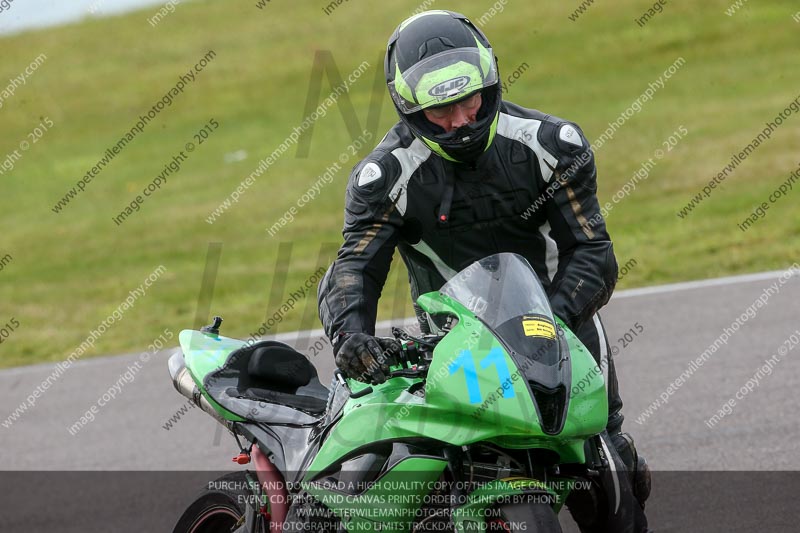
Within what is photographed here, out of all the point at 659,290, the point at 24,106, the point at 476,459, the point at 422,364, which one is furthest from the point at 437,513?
the point at 24,106

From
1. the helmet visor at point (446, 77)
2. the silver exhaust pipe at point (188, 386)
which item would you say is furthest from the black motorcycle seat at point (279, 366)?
the helmet visor at point (446, 77)

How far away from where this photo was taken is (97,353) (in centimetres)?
1050

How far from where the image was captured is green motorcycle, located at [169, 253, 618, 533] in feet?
10.8

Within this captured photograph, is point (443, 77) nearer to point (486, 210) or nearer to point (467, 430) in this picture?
point (486, 210)

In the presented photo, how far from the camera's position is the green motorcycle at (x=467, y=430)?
329 cm

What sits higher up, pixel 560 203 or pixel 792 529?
pixel 560 203

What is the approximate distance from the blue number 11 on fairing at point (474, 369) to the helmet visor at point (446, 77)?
920 millimetres

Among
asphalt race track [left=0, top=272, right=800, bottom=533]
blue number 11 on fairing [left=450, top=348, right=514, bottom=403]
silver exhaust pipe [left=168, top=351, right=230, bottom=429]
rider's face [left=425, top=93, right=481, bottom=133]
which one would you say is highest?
rider's face [left=425, top=93, right=481, bottom=133]

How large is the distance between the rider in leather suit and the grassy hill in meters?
1.25

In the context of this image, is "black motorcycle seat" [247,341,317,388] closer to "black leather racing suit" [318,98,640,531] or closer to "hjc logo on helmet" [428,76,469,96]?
"black leather racing suit" [318,98,640,531]

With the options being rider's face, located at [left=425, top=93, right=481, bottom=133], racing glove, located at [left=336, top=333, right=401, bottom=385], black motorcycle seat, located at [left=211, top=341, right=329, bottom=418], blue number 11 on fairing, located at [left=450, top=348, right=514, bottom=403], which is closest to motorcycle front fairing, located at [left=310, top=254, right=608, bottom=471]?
blue number 11 on fairing, located at [left=450, top=348, right=514, bottom=403]

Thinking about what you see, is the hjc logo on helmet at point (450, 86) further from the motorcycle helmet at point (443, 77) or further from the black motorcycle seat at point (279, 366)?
the black motorcycle seat at point (279, 366)

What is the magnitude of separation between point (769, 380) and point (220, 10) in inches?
1018

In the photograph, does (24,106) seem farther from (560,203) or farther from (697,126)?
(560,203)
